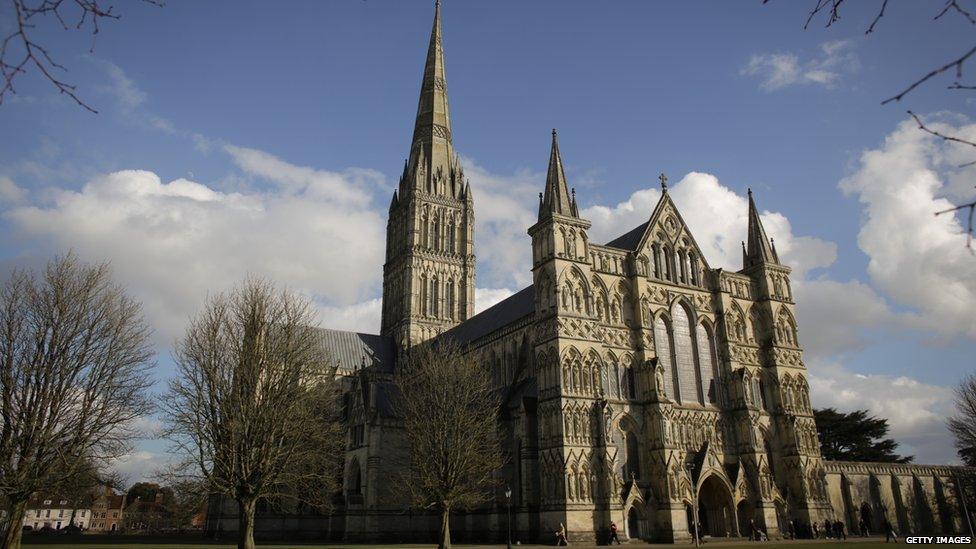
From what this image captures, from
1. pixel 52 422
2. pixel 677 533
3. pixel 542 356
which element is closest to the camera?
pixel 52 422

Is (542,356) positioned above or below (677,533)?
above

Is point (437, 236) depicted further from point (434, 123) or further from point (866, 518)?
point (866, 518)

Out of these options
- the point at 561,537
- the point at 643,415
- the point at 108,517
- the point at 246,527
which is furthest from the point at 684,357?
the point at 108,517

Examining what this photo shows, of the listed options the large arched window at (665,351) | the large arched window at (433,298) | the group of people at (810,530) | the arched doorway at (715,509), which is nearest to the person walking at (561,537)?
the arched doorway at (715,509)

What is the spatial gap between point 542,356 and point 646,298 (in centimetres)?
851

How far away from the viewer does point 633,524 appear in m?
36.6

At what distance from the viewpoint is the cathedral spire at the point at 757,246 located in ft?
159

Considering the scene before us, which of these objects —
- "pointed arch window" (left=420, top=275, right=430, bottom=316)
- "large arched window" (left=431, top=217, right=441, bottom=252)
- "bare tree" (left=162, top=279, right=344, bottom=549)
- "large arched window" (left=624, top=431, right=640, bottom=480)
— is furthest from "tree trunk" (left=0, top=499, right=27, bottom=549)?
"large arched window" (left=431, top=217, right=441, bottom=252)

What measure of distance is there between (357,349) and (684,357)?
3487 centimetres

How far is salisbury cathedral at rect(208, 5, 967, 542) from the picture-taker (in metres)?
36.7

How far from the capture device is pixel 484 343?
1961 inches

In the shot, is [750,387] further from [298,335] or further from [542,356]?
[298,335]

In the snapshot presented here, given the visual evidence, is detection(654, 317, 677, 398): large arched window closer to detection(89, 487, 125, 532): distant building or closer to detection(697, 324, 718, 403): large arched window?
detection(697, 324, 718, 403): large arched window

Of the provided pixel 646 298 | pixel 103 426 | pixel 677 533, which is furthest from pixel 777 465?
pixel 103 426
